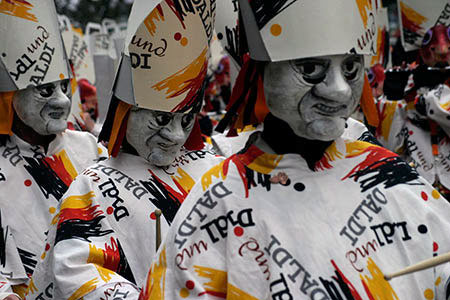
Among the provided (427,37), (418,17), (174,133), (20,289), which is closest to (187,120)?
(174,133)

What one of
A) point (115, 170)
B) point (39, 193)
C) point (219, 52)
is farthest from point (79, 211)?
point (219, 52)

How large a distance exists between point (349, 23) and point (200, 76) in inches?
59.9

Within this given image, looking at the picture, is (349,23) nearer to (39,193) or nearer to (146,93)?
(146,93)

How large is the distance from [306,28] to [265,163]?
Answer: 49 centimetres

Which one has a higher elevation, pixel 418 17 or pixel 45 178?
pixel 418 17

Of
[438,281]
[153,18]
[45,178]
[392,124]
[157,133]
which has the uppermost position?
[153,18]

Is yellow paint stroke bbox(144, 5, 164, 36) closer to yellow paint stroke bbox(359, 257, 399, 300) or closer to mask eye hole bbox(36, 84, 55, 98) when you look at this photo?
mask eye hole bbox(36, 84, 55, 98)

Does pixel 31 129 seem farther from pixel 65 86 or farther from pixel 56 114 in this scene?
pixel 65 86

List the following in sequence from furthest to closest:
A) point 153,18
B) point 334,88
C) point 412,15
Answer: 1. point 412,15
2. point 153,18
3. point 334,88

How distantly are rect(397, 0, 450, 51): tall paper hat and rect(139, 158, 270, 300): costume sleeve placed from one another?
5823 mm

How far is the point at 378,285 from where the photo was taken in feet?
8.39

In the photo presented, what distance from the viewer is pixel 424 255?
2.62 m

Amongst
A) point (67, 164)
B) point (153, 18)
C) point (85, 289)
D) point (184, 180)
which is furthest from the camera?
point (67, 164)

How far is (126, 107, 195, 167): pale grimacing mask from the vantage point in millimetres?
4062
